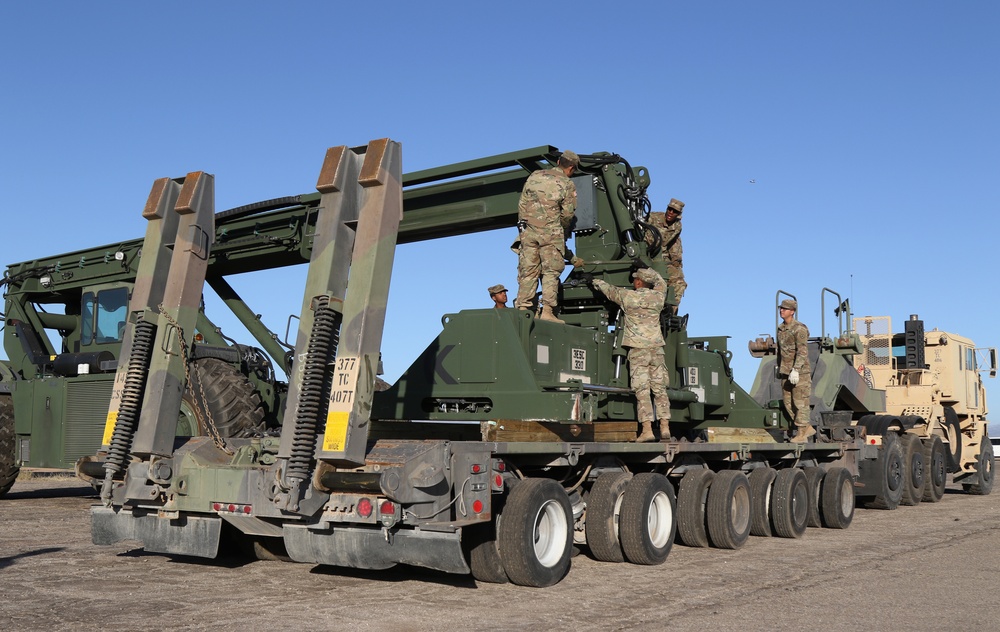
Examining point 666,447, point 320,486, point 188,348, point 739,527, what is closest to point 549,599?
point 320,486

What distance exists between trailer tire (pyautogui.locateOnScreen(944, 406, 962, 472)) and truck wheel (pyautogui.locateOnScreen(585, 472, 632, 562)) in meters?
13.4

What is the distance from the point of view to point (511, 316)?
9.38 m

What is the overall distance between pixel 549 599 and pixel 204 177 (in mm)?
4836

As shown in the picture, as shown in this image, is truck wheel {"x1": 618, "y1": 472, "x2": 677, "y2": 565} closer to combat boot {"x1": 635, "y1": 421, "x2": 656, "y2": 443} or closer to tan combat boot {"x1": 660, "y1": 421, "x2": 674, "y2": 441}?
combat boot {"x1": 635, "y1": 421, "x2": 656, "y2": 443}

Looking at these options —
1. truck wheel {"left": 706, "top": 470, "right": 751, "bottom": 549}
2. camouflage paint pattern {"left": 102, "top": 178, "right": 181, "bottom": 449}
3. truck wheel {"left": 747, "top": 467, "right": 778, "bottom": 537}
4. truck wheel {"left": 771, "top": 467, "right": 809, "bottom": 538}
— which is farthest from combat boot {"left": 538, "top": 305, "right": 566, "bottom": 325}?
truck wheel {"left": 771, "top": 467, "right": 809, "bottom": 538}

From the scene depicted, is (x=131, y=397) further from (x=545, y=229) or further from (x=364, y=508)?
(x=545, y=229)

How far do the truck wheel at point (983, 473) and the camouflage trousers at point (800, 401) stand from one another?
9.12 m

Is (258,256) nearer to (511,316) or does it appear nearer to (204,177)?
(204,177)

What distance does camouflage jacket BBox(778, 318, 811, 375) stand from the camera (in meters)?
14.4

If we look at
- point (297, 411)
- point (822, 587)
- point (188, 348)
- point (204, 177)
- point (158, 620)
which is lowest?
point (158, 620)

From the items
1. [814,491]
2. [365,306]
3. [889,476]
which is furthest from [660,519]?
[889,476]

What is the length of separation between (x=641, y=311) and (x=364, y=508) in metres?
4.20

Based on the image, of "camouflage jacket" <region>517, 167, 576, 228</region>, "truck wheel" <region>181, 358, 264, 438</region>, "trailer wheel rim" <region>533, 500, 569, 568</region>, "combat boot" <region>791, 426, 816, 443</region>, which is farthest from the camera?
"combat boot" <region>791, 426, 816, 443</region>

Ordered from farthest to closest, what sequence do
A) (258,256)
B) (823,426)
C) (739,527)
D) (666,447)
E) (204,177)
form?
(823,426)
(258,256)
(739,527)
(666,447)
(204,177)
